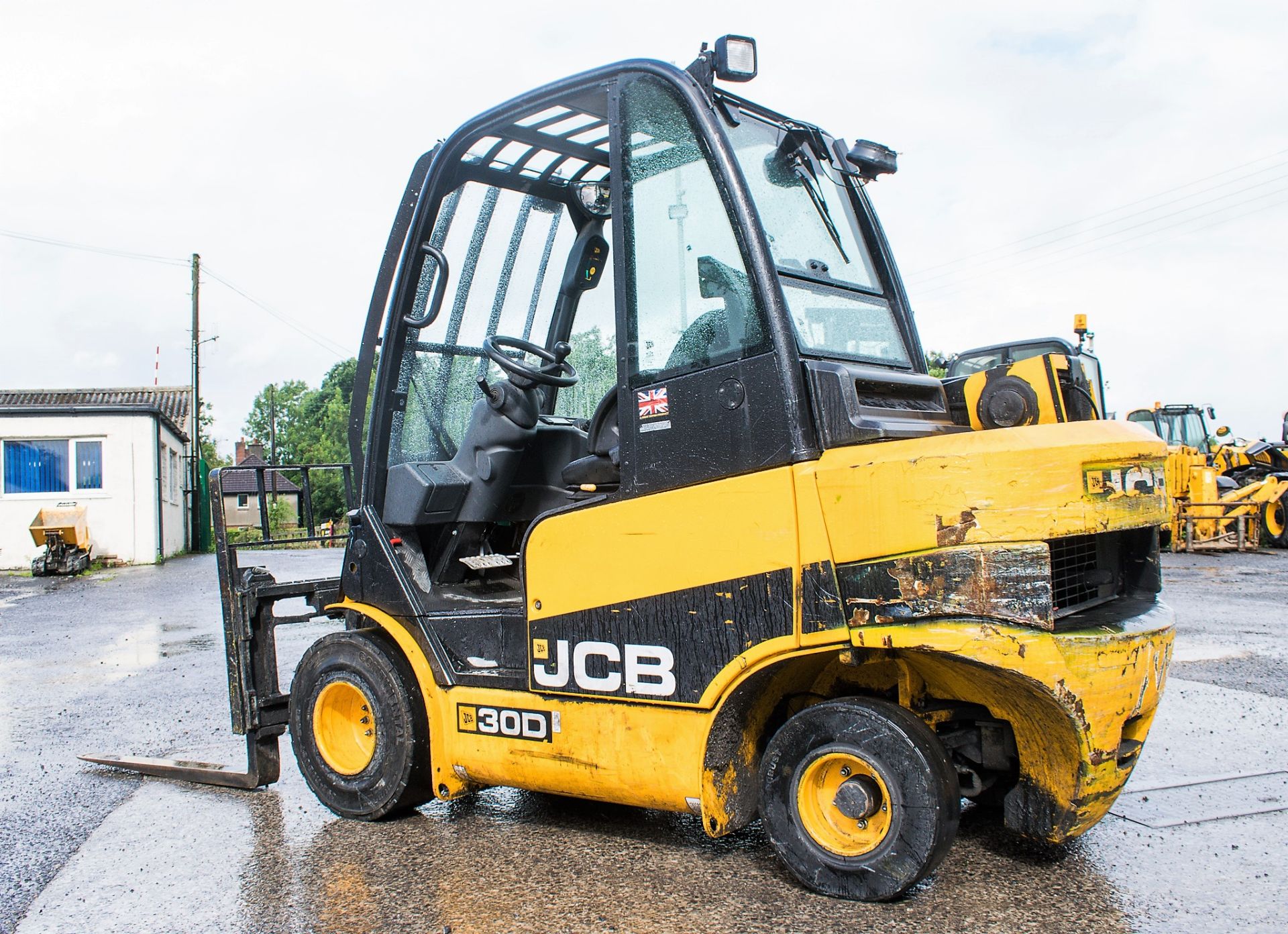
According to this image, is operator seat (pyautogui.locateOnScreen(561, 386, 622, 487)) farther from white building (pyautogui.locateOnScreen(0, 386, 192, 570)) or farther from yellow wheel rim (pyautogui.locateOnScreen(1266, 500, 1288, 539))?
white building (pyautogui.locateOnScreen(0, 386, 192, 570))

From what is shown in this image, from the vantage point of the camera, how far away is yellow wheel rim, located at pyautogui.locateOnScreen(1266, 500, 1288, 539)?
66.9ft

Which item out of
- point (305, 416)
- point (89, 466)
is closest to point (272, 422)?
point (305, 416)

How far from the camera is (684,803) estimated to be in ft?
11.7

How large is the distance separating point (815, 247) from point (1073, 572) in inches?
57.4

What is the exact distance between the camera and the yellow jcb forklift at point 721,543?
3.10 meters

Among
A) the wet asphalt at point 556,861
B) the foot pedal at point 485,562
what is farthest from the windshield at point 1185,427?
the foot pedal at point 485,562

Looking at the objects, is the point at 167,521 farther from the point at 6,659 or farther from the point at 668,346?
the point at 668,346

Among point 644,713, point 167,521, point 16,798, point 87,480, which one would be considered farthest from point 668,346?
point 167,521

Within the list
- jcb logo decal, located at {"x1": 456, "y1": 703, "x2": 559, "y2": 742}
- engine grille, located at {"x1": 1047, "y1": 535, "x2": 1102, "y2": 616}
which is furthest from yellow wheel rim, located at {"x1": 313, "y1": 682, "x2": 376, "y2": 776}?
engine grille, located at {"x1": 1047, "y1": 535, "x2": 1102, "y2": 616}

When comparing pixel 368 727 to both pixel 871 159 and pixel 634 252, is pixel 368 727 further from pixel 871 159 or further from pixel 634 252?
pixel 871 159

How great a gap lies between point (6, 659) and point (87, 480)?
51.4 ft

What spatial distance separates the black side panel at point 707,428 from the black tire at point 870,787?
825 mm

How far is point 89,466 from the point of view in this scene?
2430 cm

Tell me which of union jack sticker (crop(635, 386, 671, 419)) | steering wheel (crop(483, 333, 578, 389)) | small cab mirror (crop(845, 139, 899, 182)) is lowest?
union jack sticker (crop(635, 386, 671, 419))
